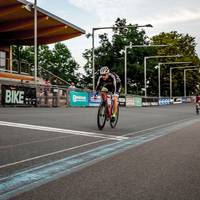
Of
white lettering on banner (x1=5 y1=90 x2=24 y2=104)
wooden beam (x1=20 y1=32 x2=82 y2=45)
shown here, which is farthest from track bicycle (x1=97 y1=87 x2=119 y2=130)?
wooden beam (x1=20 y1=32 x2=82 y2=45)

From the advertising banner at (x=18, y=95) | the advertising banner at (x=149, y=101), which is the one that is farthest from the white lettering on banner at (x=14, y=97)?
the advertising banner at (x=149, y=101)

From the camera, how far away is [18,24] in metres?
41.7

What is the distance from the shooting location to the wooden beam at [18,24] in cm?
4101

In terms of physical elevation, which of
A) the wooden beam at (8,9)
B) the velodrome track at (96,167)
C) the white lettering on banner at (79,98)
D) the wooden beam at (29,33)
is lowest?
the velodrome track at (96,167)

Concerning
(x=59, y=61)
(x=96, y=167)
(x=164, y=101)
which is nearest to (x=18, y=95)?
Answer: (x=96, y=167)

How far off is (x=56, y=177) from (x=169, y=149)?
377 centimetres

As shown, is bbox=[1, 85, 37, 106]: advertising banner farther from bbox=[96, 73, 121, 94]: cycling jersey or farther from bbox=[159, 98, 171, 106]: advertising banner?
bbox=[159, 98, 171, 106]: advertising banner

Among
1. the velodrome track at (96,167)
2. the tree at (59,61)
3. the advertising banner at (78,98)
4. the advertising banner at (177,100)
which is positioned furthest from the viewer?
the tree at (59,61)

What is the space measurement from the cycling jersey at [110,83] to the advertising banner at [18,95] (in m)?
10.8

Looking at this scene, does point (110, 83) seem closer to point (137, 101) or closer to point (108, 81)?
point (108, 81)

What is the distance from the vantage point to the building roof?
3647cm

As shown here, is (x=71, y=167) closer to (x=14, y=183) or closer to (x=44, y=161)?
(x=44, y=161)

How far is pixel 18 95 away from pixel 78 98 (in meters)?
10.7

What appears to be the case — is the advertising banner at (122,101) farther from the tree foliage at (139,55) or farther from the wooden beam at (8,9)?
the tree foliage at (139,55)
